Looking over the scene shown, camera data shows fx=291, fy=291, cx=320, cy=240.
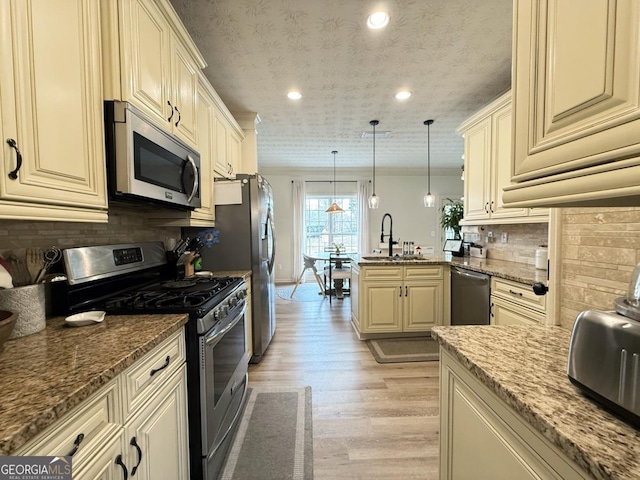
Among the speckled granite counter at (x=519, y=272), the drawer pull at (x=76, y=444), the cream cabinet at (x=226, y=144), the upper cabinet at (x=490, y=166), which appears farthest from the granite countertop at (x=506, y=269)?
the drawer pull at (x=76, y=444)

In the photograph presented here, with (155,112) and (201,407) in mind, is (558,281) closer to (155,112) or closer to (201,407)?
(201,407)

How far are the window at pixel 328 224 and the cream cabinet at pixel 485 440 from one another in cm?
566

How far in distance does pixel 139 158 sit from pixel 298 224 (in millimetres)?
5232

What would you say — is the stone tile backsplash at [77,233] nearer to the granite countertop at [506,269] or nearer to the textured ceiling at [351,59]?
the textured ceiling at [351,59]

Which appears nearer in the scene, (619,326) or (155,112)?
(619,326)

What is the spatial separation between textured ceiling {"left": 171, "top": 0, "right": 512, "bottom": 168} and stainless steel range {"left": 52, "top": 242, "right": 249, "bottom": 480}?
1626 millimetres

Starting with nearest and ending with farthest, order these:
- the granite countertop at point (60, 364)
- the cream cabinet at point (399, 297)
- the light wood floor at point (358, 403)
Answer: the granite countertop at point (60, 364)
the light wood floor at point (358, 403)
the cream cabinet at point (399, 297)

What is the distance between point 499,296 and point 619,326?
2.02 metres

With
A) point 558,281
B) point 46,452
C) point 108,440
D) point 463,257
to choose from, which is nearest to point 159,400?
point 108,440

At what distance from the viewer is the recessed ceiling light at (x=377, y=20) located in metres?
1.85

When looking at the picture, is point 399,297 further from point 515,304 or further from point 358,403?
point 358,403

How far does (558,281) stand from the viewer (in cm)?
109

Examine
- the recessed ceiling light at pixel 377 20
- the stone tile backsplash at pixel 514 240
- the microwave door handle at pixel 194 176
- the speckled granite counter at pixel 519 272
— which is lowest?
the speckled granite counter at pixel 519 272

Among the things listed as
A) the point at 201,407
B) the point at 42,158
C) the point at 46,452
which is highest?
the point at 42,158
